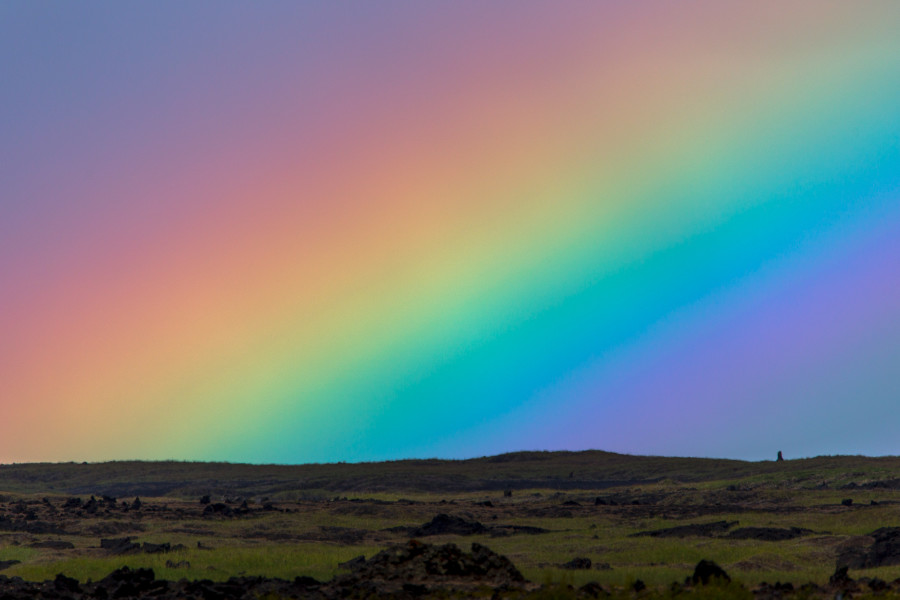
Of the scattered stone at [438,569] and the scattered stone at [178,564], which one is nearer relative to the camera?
the scattered stone at [438,569]

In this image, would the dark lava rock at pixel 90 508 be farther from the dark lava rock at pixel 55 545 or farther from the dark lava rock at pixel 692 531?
the dark lava rock at pixel 692 531

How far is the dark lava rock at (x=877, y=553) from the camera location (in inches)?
1094

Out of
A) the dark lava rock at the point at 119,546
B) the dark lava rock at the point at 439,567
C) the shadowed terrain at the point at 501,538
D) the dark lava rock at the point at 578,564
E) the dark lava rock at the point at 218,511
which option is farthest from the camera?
the dark lava rock at the point at 218,511

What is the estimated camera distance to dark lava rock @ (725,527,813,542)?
35.1 meters

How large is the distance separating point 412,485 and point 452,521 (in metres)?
42.8

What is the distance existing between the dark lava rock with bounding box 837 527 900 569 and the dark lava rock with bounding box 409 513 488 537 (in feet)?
46.0

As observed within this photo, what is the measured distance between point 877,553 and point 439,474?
64167 mm

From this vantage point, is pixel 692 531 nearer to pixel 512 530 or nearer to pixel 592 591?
pixel 512 530

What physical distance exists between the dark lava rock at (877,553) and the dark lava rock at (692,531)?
276 inches

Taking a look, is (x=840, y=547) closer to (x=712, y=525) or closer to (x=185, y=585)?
(x=712, y=525)

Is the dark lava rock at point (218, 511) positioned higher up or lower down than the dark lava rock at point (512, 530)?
higher up

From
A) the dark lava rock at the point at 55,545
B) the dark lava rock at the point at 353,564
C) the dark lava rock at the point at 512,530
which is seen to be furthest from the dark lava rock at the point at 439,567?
the dark lava rock at the point at 55,545

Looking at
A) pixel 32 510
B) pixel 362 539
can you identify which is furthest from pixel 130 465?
pixel 362 539

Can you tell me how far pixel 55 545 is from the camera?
3678 cm
